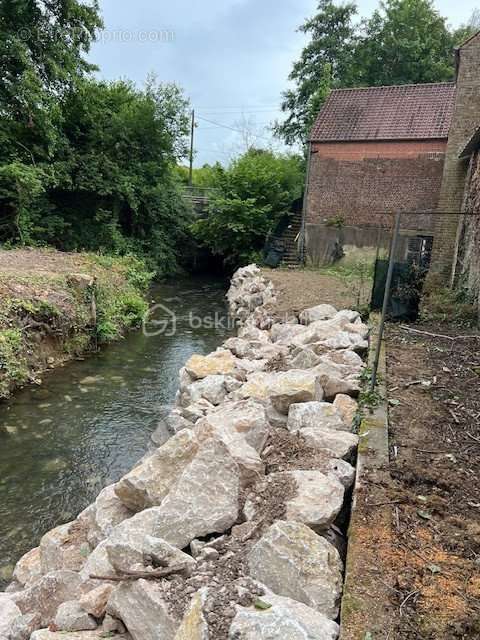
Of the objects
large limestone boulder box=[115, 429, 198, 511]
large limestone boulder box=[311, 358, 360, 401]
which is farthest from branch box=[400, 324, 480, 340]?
large limestone boulder box=[115, 429, 198, 511]

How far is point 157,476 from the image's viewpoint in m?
2.70

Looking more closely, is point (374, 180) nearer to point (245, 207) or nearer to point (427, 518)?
point (245, 207)

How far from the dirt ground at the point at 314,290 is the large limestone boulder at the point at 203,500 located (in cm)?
633

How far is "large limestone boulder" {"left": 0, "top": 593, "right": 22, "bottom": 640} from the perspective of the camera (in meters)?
2.17

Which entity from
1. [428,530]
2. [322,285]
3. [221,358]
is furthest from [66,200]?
[428,530]

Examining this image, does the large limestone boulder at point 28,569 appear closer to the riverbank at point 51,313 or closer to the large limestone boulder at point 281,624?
the large limestone boulder at point 281,624

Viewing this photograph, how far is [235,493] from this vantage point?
2.40 meters

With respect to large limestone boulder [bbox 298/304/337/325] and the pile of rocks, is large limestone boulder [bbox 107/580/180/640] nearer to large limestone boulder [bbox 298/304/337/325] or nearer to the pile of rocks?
the pile of rocks

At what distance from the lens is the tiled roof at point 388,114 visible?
→ 15.3 meters

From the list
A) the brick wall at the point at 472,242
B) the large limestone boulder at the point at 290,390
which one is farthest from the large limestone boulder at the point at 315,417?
the brick wall at the point at 472,242

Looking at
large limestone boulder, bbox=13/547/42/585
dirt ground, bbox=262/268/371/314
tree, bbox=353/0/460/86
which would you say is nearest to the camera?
large limestone boulder, bbox=13/547/42/585

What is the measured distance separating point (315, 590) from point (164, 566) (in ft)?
2.08

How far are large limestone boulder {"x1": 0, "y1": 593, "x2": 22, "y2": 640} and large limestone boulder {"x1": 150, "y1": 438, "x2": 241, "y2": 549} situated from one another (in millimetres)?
827

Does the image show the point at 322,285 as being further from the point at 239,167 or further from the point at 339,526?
the point at 339,526
